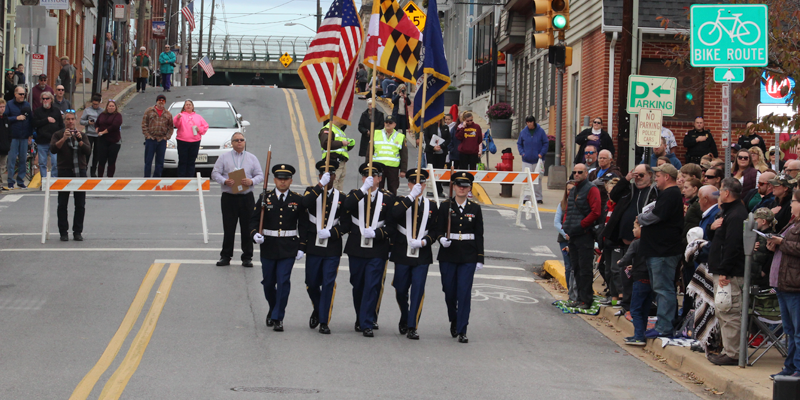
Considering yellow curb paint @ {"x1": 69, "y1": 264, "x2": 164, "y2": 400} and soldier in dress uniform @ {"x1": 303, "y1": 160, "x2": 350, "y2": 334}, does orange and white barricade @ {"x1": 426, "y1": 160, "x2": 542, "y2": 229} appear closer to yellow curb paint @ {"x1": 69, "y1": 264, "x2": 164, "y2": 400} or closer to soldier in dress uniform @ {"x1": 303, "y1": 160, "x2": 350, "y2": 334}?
yellow curb paint @ {"x1": 69, "y1": 264, "x2": 164, "y2": 400}

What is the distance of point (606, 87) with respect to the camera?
26688 millimetres

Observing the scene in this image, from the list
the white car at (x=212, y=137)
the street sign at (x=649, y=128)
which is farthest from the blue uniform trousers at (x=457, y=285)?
the white car at (x=212, y=137)

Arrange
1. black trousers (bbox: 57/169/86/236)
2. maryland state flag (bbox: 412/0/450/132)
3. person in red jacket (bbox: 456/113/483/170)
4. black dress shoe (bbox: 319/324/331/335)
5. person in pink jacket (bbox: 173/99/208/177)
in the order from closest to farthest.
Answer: black dress shoe (bbox: 319/324/331/335) → maryland state flag (bbox: 412/0/450/132) → black trousers (bbox: 57/169/86/236) → person in pink jacket (bbox: 173/99/208/177) → person in red jacket (bbox: 456/113/483/170)

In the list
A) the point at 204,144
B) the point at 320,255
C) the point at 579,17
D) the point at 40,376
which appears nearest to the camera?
the point at 40,376

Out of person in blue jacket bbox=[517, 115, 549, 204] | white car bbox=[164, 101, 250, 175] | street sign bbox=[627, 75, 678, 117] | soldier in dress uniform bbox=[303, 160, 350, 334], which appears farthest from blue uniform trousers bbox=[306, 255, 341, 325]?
white car bbox=[164, 101, 250, 175]

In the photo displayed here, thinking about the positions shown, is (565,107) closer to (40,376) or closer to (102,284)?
(102,284)

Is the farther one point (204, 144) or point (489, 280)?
point (204, 144)

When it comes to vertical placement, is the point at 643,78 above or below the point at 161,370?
above

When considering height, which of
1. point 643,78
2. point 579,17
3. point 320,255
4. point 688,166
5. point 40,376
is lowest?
point 40,376

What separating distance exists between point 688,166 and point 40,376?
703 cm

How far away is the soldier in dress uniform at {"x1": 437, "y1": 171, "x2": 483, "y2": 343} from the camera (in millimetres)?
10773

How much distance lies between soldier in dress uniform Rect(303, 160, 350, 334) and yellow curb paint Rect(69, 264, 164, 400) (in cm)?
192

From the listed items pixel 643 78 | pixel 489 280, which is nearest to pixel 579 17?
pixel 643 78

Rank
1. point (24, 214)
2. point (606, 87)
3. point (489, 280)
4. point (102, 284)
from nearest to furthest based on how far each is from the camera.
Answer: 1. point (102, 284)
2. point (489, 280)
3. point (24, 214)
4. point (606, 87)
